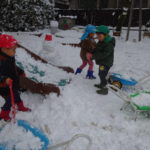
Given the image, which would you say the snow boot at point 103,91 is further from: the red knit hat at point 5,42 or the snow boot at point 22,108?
the red knit hat at point 5,42

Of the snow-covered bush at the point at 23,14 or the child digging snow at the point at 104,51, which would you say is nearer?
the child digging snow at the point at 104,51

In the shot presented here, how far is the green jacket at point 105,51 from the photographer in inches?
141

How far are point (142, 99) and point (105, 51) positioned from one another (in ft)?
3.54

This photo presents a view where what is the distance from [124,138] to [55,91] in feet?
4.52

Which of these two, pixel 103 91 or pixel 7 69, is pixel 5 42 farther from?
pixel 103 91

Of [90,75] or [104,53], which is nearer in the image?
[104,53]

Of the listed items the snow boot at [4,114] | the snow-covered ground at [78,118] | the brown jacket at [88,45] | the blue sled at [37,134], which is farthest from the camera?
the brown jacket at [88,45]

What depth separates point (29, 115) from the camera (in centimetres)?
298

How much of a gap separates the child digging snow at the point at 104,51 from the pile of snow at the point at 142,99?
781 mm

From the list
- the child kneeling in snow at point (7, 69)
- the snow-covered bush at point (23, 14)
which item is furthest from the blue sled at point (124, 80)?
the snow-covered bush at point (23, 14)

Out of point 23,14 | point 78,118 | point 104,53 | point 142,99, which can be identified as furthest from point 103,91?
point 23,14

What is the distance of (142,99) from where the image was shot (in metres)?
3.09

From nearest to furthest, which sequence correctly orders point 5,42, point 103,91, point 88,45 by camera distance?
point 5,42 < point 103,91 < point 88,45

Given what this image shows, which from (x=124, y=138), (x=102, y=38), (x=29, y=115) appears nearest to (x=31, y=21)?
(x=102, y=38)
